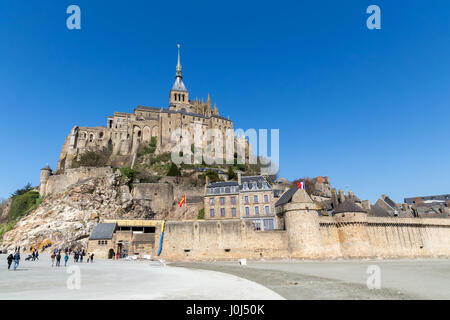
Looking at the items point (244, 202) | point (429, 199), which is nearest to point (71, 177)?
point (244, 202)

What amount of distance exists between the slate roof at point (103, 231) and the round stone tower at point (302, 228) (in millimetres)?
19462

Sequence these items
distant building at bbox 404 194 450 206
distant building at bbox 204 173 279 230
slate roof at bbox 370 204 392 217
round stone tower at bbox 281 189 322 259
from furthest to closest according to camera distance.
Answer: distant building at bbox 404 194 450 206, slate roof at bbox 370 204 392 217, distant building at bbox 204 173 279 230, round stone tower at bbox 281 189 322 259

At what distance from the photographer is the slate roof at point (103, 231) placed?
3034cm

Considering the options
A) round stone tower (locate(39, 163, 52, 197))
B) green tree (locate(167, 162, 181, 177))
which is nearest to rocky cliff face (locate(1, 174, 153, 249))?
round stone tower (locate(39, 163, 52, 197))

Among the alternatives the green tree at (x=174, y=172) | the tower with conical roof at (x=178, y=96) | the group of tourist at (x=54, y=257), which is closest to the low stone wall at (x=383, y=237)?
the group of tourist at (x=54, y=257)

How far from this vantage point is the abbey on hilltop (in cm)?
6181

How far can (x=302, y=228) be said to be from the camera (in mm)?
29109

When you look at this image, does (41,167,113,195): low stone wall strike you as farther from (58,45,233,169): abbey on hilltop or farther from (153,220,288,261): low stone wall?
(153,220,288,261): low stone wall

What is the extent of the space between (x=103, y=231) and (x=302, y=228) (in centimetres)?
2184

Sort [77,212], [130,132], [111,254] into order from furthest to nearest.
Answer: [130,132]
[77,212]
[111,254]

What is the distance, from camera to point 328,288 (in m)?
12.5

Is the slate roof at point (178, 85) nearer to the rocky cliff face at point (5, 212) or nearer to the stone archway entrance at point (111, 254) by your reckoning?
the rocky cliff face at point (5, 212)

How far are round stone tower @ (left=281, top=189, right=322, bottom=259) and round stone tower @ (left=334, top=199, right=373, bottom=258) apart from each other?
11.5 ft

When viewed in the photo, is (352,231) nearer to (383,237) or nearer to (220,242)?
(383,237)
